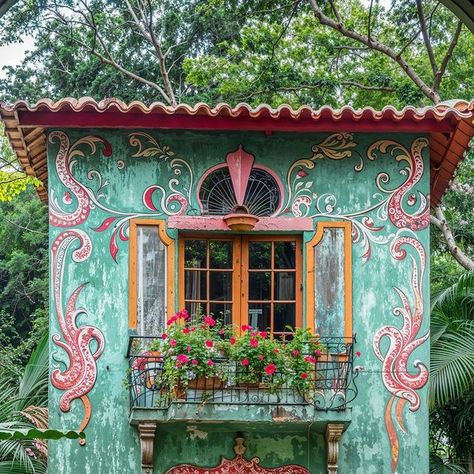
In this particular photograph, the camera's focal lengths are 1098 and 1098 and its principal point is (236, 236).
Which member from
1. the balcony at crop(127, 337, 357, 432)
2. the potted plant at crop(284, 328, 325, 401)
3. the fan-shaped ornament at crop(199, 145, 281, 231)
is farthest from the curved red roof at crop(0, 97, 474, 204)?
the balcony at crop(127, 337, 357, 432)

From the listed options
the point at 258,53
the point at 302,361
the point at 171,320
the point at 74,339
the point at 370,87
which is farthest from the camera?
the point at 258,53

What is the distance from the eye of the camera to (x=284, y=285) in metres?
12.8

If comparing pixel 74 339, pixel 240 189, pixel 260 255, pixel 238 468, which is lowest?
pixel 238 468

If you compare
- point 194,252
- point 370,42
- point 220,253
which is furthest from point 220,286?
point 370,42

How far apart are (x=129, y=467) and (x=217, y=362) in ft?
5.65

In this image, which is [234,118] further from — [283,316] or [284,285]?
[283,316]

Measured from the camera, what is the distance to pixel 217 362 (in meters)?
11.6

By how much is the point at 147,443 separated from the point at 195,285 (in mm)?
1900

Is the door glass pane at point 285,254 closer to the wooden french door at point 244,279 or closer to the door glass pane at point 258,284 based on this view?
the wooden french door at point 244,279

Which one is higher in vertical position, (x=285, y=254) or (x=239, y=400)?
(x=285, y=254)

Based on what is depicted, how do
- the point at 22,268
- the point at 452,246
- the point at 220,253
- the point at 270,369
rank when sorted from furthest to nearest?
the point at 22,268
the point at 452,246
the point at 220,253
the point at 270,369

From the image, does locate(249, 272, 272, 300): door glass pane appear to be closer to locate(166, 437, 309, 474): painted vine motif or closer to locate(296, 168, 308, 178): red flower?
locate(296, 168, 308, 178): red flower

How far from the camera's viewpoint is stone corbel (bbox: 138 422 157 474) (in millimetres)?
11906

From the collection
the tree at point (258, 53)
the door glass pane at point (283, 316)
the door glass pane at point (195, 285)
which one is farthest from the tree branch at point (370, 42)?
the door glass pane at point (195, 285)
